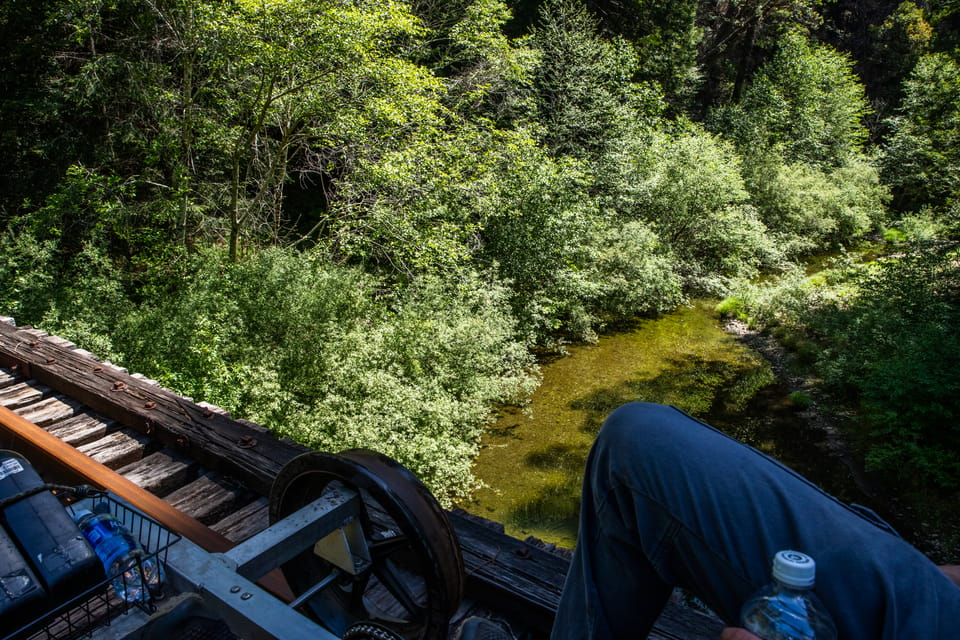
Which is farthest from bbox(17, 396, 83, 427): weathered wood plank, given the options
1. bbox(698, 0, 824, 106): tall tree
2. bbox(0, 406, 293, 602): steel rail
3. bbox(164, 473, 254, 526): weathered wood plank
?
bbox(698, 0, 824, 106): tall tree

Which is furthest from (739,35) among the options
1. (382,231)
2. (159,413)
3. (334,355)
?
(159,413)

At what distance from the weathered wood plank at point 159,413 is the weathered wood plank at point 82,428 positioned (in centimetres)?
5

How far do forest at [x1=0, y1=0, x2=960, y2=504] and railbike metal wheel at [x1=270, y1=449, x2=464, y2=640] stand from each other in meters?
3.75

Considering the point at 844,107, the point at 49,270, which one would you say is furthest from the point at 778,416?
the point at 844,107

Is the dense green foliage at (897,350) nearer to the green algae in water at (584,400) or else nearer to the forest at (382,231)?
the forest at (382,231)

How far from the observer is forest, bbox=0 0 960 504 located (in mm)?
6781

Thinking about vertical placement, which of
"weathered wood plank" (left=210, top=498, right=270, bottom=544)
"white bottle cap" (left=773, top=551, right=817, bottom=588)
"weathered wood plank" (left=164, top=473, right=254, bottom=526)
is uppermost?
"white bottle cap" (left=773, top=551, right=817, bottom=588)

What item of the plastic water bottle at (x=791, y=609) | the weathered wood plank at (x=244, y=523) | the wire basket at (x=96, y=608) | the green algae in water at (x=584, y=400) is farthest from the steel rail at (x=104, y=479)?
the green algae in water at (x=584, y=400)

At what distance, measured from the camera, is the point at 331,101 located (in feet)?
27.4

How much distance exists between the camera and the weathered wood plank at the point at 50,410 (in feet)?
11.1

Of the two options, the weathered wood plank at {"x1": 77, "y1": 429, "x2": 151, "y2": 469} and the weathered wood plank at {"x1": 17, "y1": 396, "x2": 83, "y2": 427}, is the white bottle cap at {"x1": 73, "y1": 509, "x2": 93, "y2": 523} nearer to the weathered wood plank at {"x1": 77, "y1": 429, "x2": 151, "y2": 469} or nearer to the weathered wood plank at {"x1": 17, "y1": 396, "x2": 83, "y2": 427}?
the weathered wood plank at {"x1": 77, "y1": 429, "x2": 151, "y2": 469}

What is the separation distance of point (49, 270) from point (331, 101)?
426 cm

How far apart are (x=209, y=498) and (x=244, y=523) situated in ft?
1.07

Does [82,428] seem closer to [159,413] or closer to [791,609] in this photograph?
[159,413]
